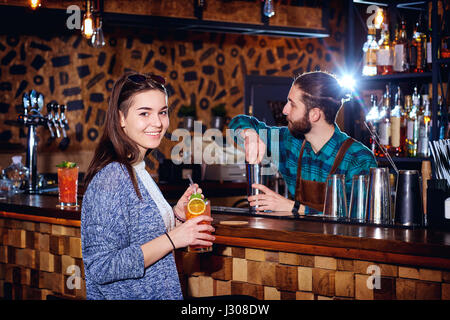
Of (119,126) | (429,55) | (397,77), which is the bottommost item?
(119,126)

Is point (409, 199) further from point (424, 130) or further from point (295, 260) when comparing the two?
point (424, 130)

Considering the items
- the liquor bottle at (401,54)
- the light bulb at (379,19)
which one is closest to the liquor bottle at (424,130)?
the liquor bottle at (401,54)

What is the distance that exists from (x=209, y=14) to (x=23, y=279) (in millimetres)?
3816

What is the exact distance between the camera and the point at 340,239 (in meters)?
1.84

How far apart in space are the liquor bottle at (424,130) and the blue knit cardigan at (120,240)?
2802 millimetres

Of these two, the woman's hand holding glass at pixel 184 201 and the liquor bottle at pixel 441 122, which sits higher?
the liquor bottle at pixel 441 122

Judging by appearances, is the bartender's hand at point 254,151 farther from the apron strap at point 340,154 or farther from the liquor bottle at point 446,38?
the liquor bottle at point 446,38

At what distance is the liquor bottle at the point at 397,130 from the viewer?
398cm

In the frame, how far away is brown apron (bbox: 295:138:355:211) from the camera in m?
2.63

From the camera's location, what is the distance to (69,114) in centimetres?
637

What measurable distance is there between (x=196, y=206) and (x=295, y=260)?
1.54ft

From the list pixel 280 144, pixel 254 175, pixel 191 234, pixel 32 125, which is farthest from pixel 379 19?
pixel 191 234

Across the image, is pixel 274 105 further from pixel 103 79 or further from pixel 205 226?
pixel 205 226
